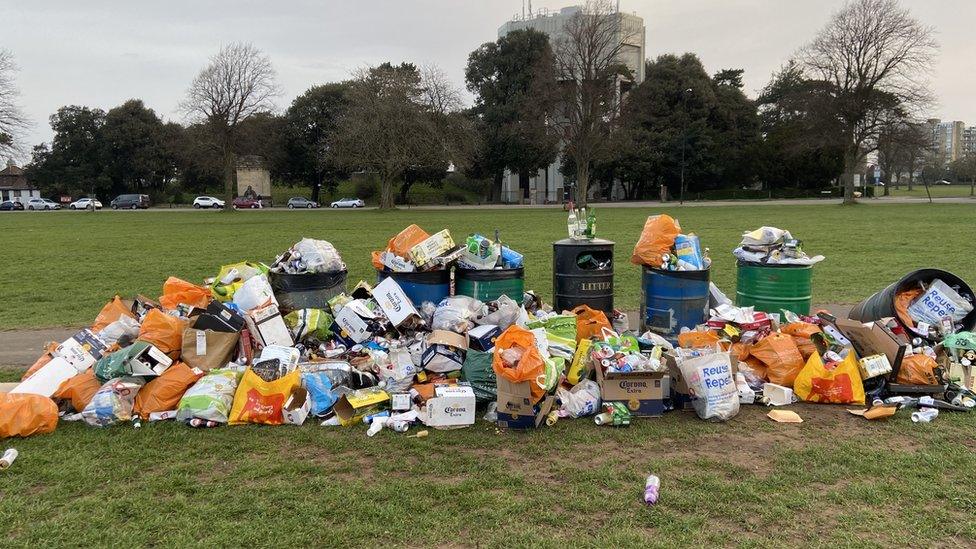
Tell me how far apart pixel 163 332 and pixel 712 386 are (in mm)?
4093

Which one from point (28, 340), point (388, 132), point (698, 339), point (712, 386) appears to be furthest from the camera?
point (388, 132)

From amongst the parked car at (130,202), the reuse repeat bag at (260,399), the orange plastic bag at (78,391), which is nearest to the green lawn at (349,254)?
the orange plastic bag at (78,391)

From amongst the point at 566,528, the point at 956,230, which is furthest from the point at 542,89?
the point at 566,528

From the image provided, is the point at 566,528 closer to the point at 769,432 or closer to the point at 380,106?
the point at 769,432

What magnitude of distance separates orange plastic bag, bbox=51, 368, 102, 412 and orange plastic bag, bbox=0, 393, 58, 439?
0.18 metres

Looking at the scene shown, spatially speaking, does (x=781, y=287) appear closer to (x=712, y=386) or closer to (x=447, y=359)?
(x=712, y=386)

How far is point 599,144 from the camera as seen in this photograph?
1569 inches

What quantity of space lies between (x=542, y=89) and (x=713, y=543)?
3990 centimetres

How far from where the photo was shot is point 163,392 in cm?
439

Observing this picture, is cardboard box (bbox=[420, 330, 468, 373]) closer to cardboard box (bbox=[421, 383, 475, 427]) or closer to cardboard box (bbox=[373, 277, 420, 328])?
cardboard box (bbox=[421, 383, 475, 427])

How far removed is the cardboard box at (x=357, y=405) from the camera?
429 cm

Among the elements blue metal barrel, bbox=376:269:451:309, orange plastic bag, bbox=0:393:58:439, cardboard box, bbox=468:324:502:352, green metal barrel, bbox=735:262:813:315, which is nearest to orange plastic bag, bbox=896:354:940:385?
green metal barrel, bbox=735:262:813:315

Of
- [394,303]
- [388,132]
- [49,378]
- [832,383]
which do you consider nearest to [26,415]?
[49,378]

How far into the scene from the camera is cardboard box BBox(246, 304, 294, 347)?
16.6 ft
